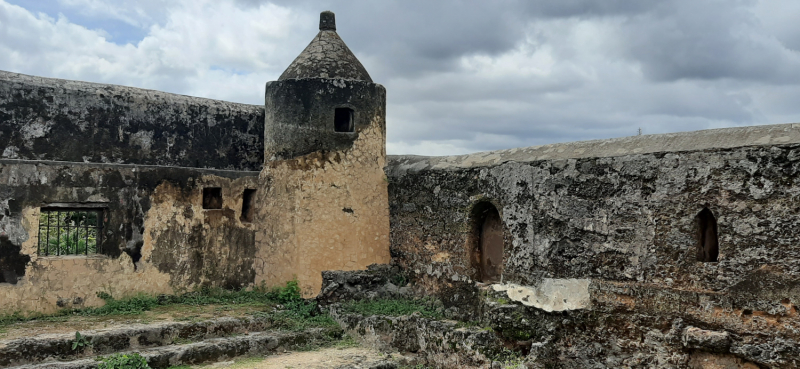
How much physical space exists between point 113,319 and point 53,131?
3.00 meters

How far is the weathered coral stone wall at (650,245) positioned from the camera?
217 inches

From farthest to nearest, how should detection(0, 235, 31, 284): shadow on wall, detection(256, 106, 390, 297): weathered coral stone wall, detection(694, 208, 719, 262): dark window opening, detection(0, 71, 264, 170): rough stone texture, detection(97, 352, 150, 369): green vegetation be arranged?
detection(256, 106, 390, 297): weathered coral stone wall
detection(0, 71, 264, 170): rough stone texture
detection(0, 235, 31, 284): shadow on wall
detection(97, 352, 150, 369): green vegetation
detection(694, 208, 719, 262): dark window opening

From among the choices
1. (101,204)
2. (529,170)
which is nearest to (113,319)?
(101,204)

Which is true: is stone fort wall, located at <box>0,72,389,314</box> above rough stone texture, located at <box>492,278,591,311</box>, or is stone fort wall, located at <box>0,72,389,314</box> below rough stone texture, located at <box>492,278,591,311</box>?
above

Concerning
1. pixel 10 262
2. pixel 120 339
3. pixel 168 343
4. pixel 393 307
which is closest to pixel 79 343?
pixel 120 339

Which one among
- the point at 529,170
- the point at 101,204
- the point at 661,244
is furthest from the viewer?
the point at 101,204

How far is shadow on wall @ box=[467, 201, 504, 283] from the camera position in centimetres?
852

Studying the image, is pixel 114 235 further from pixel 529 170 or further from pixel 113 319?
pixel 529 170

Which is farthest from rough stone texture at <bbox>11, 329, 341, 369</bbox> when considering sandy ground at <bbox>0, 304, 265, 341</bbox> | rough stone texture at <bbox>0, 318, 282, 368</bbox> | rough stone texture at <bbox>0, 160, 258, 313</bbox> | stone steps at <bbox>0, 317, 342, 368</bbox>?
rough stone texture at <bbox>0, 160, 258, 313</bbox>

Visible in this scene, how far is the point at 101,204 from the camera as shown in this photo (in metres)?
9.20

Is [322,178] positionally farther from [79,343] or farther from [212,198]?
[79,343]

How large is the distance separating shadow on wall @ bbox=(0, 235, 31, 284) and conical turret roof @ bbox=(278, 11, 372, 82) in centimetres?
464

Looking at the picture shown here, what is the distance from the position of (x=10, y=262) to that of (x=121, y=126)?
102 inches

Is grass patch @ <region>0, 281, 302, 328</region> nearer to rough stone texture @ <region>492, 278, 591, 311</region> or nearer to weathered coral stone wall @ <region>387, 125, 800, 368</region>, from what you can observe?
weathered coral stone wall @ <region>387, 125, 800, 368</region>
